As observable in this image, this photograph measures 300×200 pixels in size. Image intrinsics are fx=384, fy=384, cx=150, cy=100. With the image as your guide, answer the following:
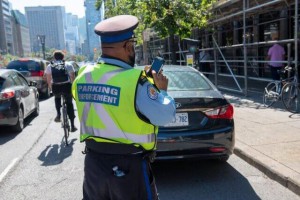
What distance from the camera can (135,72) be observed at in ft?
7.39

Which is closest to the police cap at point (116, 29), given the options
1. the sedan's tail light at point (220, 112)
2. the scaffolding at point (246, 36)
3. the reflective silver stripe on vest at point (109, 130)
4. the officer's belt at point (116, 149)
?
the reflective silver stripe on vest at point (109, 130)

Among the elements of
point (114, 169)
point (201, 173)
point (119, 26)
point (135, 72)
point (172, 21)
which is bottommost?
point (201, 173)

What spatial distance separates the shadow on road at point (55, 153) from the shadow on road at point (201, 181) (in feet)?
5.75

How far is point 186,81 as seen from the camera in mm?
5758

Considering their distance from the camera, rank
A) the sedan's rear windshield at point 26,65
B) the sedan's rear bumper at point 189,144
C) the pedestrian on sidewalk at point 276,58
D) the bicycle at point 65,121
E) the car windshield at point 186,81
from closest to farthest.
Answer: the sedan's rear bumper at point 189,144 < the car windshield at point 186,81 < the bicycle at point 65,121 < the pedestrian on sidewalk at point 276,58 < the sedan's rear windshield at point 26,65

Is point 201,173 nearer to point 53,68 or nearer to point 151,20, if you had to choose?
point 53,68

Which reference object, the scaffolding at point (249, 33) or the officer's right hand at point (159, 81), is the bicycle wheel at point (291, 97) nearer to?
the scaffolding at point (249, 33)

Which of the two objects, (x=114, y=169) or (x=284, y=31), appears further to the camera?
(x=284, y=31)

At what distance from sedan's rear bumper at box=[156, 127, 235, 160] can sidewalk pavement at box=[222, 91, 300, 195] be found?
0.82 meters

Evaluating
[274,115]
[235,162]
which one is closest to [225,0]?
[274,115]

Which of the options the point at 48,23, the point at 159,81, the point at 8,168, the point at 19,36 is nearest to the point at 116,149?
the point at 159,81

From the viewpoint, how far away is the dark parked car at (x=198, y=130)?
482cm

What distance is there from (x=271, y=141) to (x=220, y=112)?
1.82 meters

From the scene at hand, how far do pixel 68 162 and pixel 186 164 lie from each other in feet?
6.22
